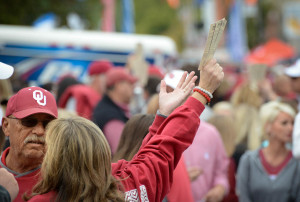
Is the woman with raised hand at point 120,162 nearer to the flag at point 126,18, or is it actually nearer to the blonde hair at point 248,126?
the blonde hair at point 248,126

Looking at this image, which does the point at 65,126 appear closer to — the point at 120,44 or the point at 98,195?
the point at 98,195

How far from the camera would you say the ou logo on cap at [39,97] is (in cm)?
383

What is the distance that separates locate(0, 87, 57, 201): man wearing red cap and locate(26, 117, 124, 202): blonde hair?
18.7 inches

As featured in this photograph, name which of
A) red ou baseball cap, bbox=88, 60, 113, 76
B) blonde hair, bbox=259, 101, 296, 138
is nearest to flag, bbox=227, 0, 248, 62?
red ou baseball cap, bbox=88, 60, 113, 76

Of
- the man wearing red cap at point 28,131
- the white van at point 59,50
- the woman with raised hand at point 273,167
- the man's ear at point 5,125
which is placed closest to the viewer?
the man wearing red cap at point 28,131

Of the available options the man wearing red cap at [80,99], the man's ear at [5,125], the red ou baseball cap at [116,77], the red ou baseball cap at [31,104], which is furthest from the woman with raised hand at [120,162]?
the man wearing red cap at [80,99]

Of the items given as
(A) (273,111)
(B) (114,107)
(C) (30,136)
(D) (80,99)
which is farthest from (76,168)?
(D) (80,99)

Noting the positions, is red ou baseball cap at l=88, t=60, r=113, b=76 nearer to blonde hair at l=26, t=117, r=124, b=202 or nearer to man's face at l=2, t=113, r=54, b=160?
man's face at l=2, t=113, r=54, b=160

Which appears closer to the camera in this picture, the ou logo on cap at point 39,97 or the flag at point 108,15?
the ou logo on cap at point 39,97

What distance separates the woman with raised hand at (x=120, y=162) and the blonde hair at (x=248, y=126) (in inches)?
172

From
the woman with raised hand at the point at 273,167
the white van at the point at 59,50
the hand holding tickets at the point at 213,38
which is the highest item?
the hand holding tickets at the point at 213,38

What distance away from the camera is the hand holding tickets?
3355 millimetres

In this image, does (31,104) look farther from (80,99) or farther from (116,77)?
(80,99)

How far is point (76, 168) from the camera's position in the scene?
3.25 metres
